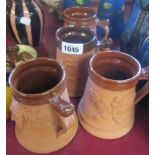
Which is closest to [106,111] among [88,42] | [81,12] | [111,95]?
[111,95]

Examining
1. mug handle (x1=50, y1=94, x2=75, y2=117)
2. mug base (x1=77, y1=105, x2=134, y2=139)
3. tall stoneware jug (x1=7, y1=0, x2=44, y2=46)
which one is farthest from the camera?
tall stoneware jug (x1=7, y1=0, x2=44, y2=46)

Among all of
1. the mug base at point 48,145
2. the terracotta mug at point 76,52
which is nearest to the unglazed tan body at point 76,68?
the terracotta mug at point 76,52

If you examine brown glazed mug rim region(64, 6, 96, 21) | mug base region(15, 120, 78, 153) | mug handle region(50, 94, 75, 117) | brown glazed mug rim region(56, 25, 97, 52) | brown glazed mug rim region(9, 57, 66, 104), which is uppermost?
brown glazed mug rim region(64, 6, 96, 21)

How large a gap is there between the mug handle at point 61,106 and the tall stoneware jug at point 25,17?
286 millimetres

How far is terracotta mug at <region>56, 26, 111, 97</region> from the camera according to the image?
51 cm

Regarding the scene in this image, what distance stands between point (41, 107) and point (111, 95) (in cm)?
11

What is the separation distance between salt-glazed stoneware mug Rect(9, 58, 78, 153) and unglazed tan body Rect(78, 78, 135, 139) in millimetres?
30

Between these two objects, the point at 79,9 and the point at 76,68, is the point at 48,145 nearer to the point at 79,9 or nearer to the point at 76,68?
the point at 76,68

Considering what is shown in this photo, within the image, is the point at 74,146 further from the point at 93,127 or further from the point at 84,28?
the point at 84,28

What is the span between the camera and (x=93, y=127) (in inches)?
19.2

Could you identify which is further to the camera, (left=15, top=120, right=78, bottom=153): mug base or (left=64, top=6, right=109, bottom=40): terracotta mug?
(left=64, top=6, right=109, bottom=40): terracotta mug

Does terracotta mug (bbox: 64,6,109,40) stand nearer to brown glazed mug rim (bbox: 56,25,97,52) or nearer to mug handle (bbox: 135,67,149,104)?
brown glazed mug rim (bbox: 56,25,97,52)

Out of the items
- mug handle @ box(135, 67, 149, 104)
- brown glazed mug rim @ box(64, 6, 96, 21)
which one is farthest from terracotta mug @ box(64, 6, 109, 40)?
mug handle @ box(135, 67, 149, 104)

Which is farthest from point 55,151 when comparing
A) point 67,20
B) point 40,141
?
point 67,20
